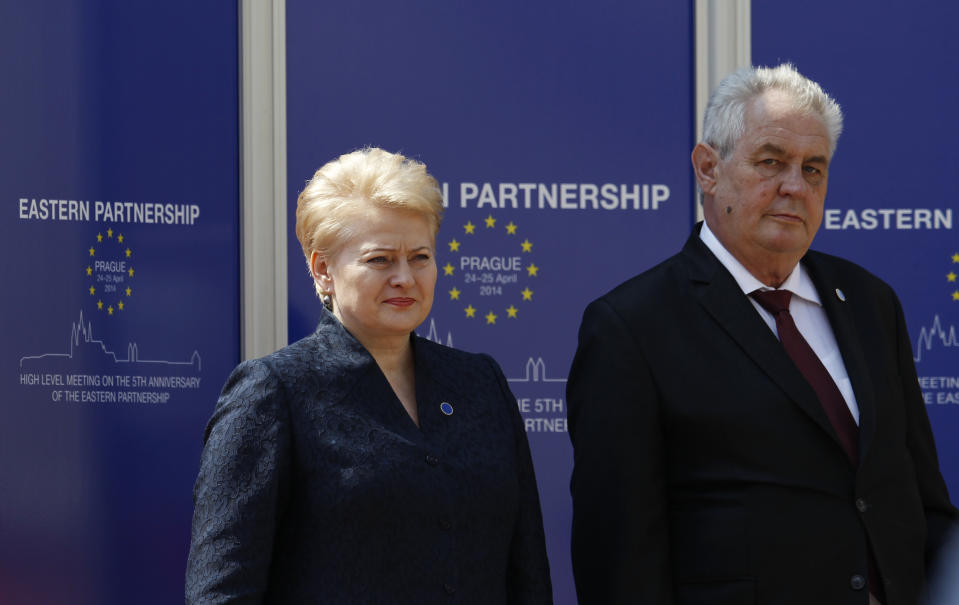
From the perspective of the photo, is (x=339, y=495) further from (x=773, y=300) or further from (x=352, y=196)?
(x=773, y=300)

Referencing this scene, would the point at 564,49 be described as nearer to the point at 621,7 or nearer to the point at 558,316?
the point at 621,7

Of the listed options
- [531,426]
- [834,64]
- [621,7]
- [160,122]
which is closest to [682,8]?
[621,7]

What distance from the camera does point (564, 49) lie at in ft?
13.4

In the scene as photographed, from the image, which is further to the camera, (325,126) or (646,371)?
(325,126)

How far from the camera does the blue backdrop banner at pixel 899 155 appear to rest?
4086mm

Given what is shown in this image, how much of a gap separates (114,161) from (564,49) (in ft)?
4.90

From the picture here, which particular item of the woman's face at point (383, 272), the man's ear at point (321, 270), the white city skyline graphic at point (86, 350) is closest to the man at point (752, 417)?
the woman's face at point (383, 272)

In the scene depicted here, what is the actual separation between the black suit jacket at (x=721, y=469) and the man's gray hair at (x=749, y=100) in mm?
304

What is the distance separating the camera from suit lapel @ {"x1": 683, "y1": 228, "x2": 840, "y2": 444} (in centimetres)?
244

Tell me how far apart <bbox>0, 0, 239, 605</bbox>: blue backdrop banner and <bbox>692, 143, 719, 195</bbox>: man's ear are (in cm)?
183

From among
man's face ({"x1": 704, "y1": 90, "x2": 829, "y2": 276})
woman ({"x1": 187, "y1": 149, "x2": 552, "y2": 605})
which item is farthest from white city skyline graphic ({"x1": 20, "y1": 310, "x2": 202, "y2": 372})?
man's face ({"x1": 704, "y1": 90, "x2": 829, "y2": 276})

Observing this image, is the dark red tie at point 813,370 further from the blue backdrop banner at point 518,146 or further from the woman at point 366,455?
the blue backdrop banner at point 518,146

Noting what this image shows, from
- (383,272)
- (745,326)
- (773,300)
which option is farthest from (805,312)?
(383,272)

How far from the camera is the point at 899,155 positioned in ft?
13.4
